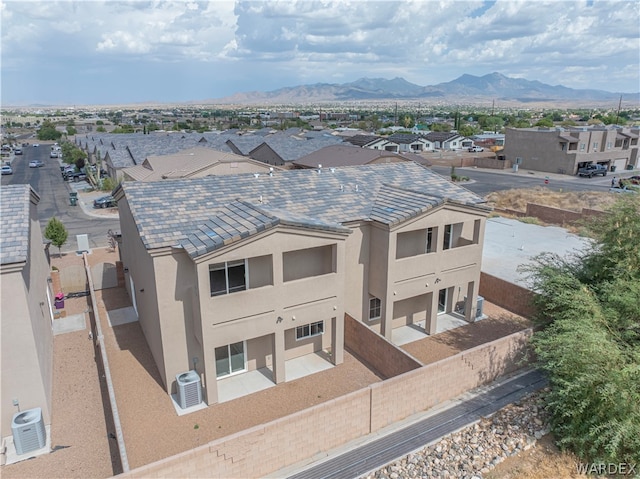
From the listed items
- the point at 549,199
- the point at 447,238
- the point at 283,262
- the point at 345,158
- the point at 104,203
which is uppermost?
the point at 345,158

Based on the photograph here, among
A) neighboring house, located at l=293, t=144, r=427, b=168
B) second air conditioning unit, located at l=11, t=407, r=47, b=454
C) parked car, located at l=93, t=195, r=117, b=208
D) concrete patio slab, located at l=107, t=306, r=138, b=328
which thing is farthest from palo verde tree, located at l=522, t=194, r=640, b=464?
parked car, located at l=93, t=195, r=117, b=208

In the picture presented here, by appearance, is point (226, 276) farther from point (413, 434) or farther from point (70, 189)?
point (70, 189)

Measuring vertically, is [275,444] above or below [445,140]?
below

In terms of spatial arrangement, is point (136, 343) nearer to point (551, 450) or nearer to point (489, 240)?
point (551, 450)

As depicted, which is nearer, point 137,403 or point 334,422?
point 334,422

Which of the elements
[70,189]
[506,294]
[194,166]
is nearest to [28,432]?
[506,294]

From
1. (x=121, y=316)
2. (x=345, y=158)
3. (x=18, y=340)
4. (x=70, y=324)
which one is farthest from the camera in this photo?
(x=345, y=158)

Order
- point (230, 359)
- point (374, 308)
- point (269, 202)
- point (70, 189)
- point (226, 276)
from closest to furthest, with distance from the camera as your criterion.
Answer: point (226, 276) → point (230, 359) → point (269, 202) → point (374, 308) → point (70, 189)
